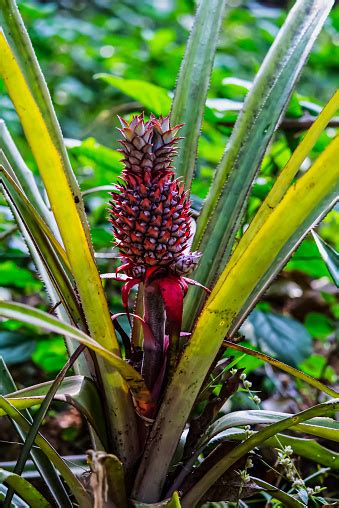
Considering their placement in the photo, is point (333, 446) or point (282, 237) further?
point (333, 446)

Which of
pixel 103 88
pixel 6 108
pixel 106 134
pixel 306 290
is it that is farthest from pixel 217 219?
pixel 103 88

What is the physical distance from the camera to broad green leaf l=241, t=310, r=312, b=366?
1112 millimetres

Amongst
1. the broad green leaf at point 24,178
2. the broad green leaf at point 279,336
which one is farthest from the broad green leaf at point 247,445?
the broad green leaf at point 279,336

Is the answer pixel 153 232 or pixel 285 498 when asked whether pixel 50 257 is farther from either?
→ pixel 285 498

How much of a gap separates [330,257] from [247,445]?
271 mm

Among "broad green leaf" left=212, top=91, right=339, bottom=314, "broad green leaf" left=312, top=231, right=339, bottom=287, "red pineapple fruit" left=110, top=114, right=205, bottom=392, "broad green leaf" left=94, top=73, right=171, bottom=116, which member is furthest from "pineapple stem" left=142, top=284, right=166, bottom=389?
"broad green leaf" left=94, top=73, right=171, bottom=116

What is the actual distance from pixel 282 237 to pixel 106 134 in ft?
8.56

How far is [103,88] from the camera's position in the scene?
10.7ft

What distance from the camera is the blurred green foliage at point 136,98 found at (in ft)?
3.96

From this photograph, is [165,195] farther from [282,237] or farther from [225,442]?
[225,442]

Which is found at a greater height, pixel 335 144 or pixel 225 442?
pixel 335 144

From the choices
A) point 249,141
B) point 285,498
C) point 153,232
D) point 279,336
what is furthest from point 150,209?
point 279,336

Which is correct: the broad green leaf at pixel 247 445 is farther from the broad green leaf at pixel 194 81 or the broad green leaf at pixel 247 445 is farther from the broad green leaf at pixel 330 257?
the broad green leaf at pixel 194 81

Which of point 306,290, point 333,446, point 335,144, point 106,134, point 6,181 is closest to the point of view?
point 335,144
